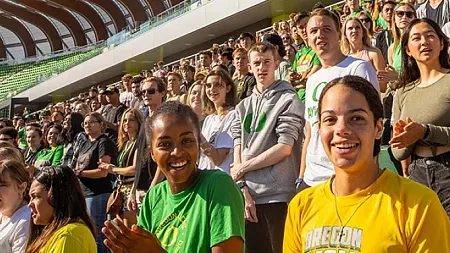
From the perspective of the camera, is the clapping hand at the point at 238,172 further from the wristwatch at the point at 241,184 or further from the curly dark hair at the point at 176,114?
the curly dark hair at the point at 176,114

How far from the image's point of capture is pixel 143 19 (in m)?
34.3

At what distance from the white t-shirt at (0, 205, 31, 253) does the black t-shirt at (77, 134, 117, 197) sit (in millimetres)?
1828

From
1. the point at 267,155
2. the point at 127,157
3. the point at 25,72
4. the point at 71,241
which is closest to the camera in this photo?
the point at 71,241

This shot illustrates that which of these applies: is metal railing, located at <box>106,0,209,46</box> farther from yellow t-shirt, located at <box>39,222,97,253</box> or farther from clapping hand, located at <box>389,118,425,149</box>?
clapping hand, located at <box>389,118,425,149</box>

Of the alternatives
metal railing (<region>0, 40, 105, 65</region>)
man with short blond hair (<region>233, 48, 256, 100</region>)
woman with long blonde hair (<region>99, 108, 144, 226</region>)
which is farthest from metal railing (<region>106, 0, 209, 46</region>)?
woman with long blonde hair (<region>99, 108, 144, 226</region>)

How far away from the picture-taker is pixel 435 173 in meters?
3.40

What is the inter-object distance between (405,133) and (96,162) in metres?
3.85

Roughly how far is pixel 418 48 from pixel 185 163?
1671mm

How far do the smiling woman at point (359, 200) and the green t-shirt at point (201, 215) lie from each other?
31 centimetres

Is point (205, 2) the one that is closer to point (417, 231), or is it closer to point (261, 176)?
point (261, 176)

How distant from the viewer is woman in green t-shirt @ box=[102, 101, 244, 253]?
8.20 feet

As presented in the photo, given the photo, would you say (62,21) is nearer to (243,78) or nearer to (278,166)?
(243,78)

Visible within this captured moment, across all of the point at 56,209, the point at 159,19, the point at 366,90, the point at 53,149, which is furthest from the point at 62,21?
the point at 366,90

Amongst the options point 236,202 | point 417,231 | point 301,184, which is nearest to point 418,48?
point 301,184
